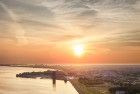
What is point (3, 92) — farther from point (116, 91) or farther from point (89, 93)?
point (116, 91)

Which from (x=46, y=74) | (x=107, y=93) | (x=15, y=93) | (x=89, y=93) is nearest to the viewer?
(x=89, y=93)

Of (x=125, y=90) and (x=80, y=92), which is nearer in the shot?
(x=80, y=92)

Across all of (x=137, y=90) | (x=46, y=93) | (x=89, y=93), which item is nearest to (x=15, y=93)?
(x=46, y=93)

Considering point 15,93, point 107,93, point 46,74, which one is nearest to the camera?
point 107,93

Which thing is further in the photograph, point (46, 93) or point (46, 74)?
point (46, 74)

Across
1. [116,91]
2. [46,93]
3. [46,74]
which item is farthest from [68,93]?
[46,74]

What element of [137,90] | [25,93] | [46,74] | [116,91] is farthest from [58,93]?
[46,74]

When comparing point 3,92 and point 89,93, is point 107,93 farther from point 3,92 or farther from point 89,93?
point 3,92

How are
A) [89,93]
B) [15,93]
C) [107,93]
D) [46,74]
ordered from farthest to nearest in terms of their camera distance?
[46,74], [15,93], [107,93], [89,93]
